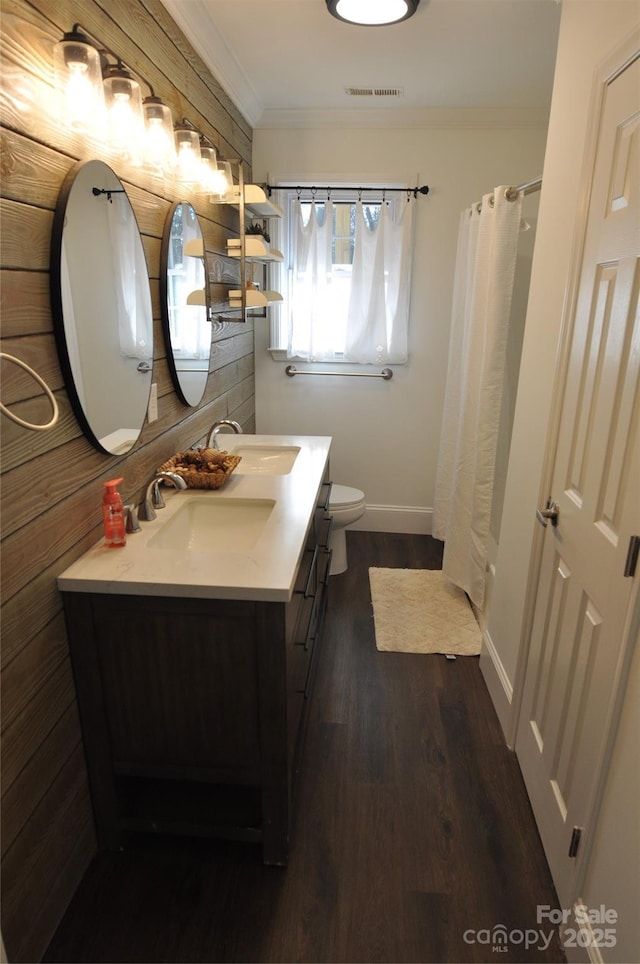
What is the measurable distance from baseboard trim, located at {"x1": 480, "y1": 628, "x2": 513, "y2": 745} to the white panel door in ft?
1.04

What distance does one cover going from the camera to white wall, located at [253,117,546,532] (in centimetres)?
325

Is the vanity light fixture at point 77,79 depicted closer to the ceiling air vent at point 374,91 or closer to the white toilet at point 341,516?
the ceiling air vent at point 374,91

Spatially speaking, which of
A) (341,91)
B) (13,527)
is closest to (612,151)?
(13,527)

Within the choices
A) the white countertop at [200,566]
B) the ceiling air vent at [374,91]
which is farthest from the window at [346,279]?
the white countertop at [200,566]

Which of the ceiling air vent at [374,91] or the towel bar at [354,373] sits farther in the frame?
the towel bar at [354,373]

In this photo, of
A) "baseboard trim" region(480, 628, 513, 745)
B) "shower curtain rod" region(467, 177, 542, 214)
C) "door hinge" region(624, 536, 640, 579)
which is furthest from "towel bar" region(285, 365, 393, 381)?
"door hinge" region(624, 536, 640, 579)

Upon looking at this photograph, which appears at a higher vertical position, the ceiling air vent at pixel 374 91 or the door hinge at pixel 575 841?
the ceiling air vent at pixel 374 91

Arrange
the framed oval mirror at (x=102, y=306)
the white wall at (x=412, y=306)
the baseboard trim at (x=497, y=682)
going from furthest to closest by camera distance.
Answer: the white wall at (x=412, y=306) < the baseboard trim at (x=497, y=682) < the framed oval mirror at (x=102, y=306)

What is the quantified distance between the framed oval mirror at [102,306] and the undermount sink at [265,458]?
67 cm

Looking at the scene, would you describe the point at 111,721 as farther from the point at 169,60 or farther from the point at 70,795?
the point at 169,60

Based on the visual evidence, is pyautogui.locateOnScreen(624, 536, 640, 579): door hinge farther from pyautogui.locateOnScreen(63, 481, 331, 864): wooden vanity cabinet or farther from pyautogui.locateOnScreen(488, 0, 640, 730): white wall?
pyautogui.locateOnScreen(63, 481, 331, 864): wooden vanity cabinet

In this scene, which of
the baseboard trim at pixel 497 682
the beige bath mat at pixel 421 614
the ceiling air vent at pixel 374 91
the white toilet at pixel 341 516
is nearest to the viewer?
the baseboard trim at pixel 497 682

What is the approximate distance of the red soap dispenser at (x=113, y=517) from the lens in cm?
152

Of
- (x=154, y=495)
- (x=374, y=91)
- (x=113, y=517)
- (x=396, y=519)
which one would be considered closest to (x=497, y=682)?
(x=154, y=495)
